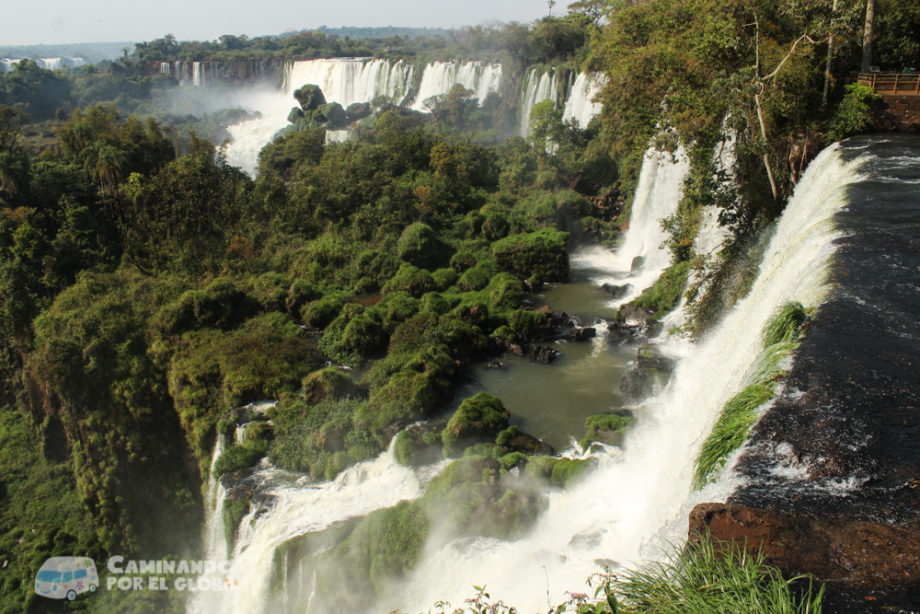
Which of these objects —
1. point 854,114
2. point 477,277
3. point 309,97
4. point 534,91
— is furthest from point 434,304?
point 309,97

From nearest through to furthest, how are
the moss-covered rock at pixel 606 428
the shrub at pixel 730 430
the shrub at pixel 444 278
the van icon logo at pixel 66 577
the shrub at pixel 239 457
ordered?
1. the shrub at pixel 730 430
2. the moss-covered rock at pixel 606 428
3. the shrub at pixel 239 457
4. the van icon logo at pixel 66 577
5. the shrub at pixel 444 278

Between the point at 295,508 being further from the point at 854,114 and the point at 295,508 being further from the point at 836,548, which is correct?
the point at 854,114

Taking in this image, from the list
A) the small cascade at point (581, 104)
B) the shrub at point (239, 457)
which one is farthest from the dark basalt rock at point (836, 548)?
the small cascade at point (581, 104)

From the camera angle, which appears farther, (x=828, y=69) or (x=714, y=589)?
(x=828, y=69)

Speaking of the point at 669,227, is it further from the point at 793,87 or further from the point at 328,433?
the point at 328,433
